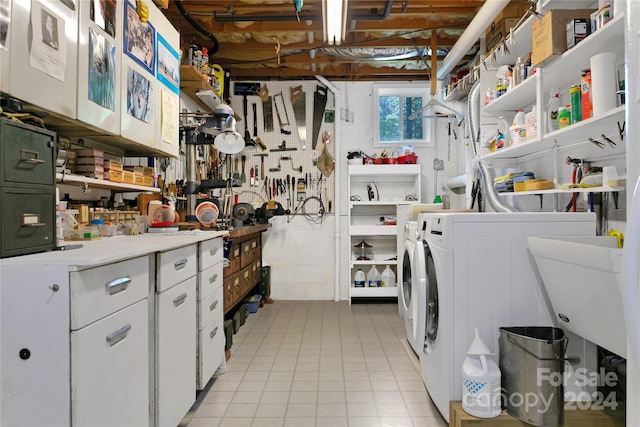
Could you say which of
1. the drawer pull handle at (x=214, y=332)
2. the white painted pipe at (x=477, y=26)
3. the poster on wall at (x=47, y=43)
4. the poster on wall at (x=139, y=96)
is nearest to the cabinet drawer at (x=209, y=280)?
the drawer pull handle at (x=214, y=332)

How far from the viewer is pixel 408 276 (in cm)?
285

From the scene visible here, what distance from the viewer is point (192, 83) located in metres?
3.57

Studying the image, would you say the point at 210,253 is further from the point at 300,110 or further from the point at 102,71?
the point at 300,110

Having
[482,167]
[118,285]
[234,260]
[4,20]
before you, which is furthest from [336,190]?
[4,20]

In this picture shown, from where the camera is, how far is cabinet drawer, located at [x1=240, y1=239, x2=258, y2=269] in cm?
387

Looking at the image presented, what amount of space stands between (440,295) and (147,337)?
1408mm

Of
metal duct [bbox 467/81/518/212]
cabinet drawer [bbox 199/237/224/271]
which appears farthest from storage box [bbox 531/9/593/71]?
cabinet drawer [bbox 199/237/224/271]

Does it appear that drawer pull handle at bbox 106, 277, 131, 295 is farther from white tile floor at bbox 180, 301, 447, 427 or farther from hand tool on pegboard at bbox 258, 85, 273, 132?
hand tool on pegboard at bbox 258, 85, 273, 132

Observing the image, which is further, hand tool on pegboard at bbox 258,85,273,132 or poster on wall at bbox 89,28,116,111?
hand tool on pegboard at bbox 258,85,273,132

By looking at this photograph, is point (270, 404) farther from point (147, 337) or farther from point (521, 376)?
point (521, 376)

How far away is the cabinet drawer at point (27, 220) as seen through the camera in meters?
1.23

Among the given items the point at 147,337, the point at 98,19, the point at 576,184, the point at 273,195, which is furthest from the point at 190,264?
the point at 273,195

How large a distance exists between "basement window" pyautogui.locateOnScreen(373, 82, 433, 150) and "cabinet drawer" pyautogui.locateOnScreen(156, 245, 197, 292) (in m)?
3.63

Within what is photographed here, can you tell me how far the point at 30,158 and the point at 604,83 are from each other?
2.52 metres
